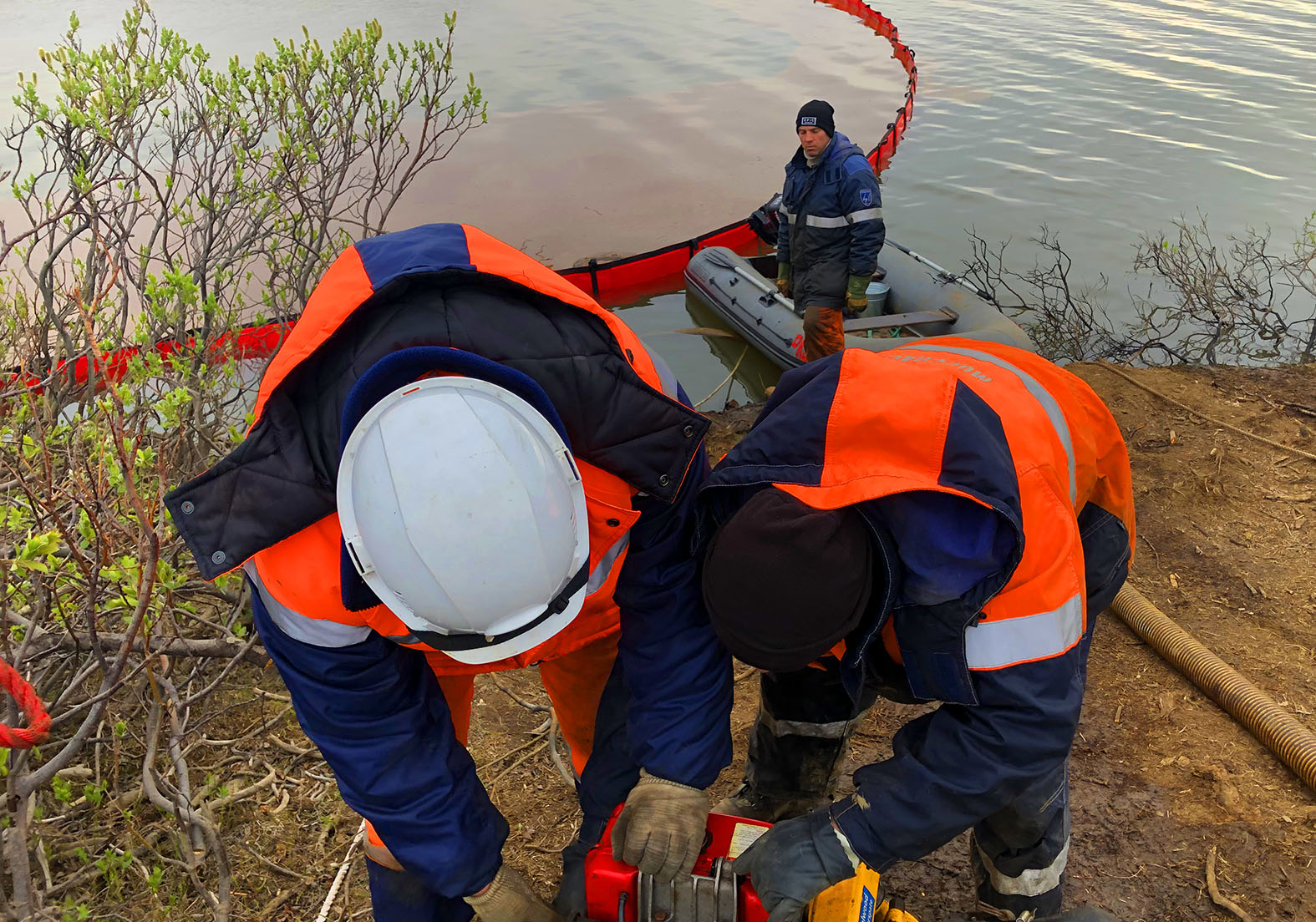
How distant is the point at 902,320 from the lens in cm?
627

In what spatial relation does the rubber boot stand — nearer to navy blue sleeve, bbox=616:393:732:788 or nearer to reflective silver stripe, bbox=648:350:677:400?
navy blue sleeve, bbox=616:393:732:788

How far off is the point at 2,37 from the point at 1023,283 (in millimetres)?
14234

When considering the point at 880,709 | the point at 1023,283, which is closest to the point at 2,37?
the point at 1023,283

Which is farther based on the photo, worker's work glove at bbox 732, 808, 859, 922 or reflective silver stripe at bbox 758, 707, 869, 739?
reflective silver stripe at bbox 758, 707, 869, 739

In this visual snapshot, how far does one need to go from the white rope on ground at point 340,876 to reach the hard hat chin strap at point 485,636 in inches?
44.8

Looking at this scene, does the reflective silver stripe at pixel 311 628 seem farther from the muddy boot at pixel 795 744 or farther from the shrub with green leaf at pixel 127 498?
the muddy boot at pixel 795 744

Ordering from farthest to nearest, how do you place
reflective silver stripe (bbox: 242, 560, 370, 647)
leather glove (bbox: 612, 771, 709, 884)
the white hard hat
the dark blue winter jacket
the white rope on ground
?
the dark blue winter jacket < the white rope on ground < leather glove (bbox: 612, 771, 709, 884) < reflective silver stripe (bbox: 242, 560, 370, 647) < the white hard hat

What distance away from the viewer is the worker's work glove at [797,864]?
163 cm

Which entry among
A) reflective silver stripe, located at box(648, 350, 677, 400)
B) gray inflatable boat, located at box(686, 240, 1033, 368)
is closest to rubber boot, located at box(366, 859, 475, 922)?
reflective silver stripe, located at box(648, 350, 677, 400)

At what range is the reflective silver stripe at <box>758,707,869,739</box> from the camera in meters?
2.22

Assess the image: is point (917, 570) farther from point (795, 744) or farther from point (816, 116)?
point (816, 116)

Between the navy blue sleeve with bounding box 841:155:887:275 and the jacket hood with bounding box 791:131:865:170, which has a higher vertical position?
the jacket hood with bounding box 791:131:865:170

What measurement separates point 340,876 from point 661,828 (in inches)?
47.2


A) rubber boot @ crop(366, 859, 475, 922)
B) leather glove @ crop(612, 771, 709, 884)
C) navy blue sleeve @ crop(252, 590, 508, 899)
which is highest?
navy blue sleeve @ crop(252, 590, 508, 899)
